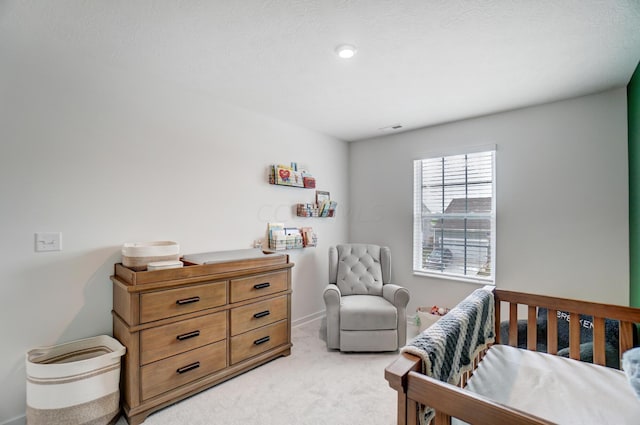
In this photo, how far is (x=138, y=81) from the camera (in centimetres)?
225

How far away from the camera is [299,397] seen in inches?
82.4

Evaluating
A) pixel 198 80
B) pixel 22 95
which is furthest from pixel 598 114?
pixel 22 95

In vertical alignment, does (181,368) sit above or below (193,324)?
below

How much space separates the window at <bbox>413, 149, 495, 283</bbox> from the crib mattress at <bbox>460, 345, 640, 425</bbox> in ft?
5.27

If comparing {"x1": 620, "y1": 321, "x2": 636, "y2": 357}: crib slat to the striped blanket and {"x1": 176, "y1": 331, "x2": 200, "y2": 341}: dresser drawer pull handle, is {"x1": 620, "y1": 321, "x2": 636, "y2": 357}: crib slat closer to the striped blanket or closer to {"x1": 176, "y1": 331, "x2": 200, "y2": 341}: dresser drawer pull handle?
the striped blanket

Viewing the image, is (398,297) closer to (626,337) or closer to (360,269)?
(360,269)

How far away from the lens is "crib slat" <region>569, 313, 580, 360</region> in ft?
5.51

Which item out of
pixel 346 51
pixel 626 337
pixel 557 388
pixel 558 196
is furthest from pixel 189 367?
pixel 558 196

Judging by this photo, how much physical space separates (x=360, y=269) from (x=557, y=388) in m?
2.14

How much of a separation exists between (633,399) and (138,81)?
3.46 meters

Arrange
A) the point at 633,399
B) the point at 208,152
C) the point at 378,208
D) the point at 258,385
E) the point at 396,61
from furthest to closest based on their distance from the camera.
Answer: the point at 378,208, the point at 208,152, the point at 258,385, the point at 396,61, the point at 633,399

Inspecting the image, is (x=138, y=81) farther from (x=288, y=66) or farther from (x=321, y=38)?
(x=321, y=38)

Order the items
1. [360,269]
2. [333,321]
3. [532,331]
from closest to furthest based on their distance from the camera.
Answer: [532,331] < [333,321] < [360,269]

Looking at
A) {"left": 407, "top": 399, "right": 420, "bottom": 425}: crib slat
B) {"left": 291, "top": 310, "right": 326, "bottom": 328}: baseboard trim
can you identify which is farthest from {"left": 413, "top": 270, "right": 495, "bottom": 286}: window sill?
{"left": 407, "top": 399, "right": 420, "bottom": 425}: crib slat
